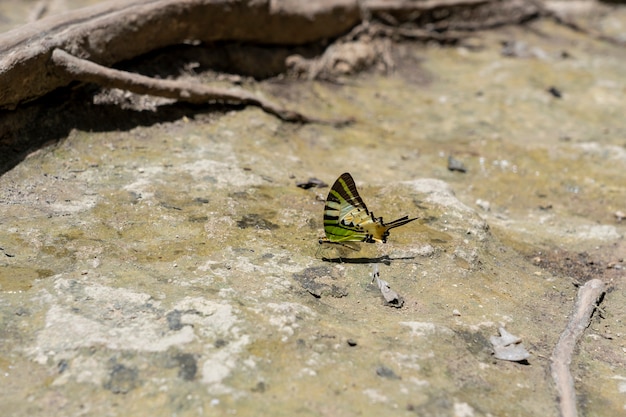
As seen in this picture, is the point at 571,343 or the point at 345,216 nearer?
the point at 571,343

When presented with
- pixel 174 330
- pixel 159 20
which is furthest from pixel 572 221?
pixel 159 20

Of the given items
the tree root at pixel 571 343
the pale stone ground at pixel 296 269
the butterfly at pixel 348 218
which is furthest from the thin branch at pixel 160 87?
the tree root at pixel 571 343

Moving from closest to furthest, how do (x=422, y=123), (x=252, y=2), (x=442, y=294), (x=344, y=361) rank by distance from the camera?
1. (x=344, y=361)
2. (x=442, y=294)
3. (x=252, y=2)
4. (x=422, y=123)

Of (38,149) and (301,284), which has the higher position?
(38,149)

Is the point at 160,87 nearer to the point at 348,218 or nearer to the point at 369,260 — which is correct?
the point at 348,218

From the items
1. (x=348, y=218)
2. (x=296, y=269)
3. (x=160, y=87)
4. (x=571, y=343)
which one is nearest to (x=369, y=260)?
(x=348, y=218)

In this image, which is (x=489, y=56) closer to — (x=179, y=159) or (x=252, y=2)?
(x=252, y=2)
